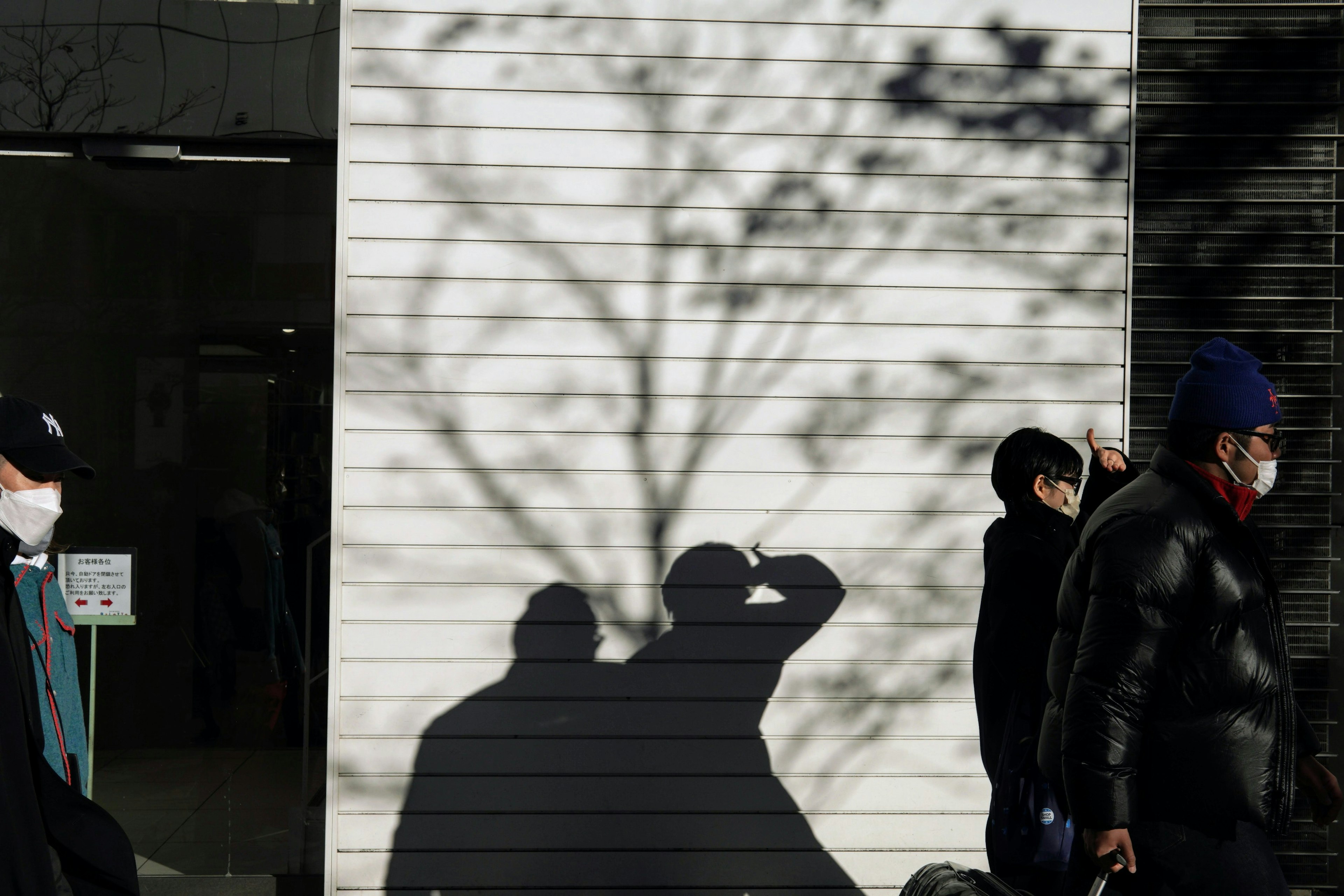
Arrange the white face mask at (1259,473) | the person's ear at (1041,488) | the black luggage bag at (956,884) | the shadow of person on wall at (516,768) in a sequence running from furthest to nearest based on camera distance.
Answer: the shadow of person on wall at (516,768)
the person's ear at (1041,488)
the white face mask at (1259,473)
the black luggage bag at (956,884)

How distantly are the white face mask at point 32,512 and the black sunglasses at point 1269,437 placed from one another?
3342 mm

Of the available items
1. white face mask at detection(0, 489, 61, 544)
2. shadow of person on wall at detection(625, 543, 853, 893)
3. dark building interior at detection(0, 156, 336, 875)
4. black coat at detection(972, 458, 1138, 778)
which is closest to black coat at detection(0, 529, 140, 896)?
white face mask at detection(0, 489, 61, 544)

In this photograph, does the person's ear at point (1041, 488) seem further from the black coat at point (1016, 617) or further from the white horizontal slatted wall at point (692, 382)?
Result: the white horizontal slatted wall at point (692, 382)

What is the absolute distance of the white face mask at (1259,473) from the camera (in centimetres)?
265

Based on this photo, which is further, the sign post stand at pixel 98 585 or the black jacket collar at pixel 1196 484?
the sign post stand at pixel 98 585

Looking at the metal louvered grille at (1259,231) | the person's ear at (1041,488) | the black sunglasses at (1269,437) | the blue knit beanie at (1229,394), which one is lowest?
the person's ear at (1041,488)

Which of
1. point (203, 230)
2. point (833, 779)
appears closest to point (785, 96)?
point (203, 230)

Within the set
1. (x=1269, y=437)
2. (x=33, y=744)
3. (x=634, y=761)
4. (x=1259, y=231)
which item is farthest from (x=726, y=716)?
(x=1259, y=231)

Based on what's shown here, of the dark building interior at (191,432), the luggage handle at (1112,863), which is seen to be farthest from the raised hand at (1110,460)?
the dark building interior at (191,432)

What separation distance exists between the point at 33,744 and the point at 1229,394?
3240mm

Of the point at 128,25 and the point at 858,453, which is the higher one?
the point at 128,25

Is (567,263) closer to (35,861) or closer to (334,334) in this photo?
(334,334)

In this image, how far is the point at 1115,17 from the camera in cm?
461

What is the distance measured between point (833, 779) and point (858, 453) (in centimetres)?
146
